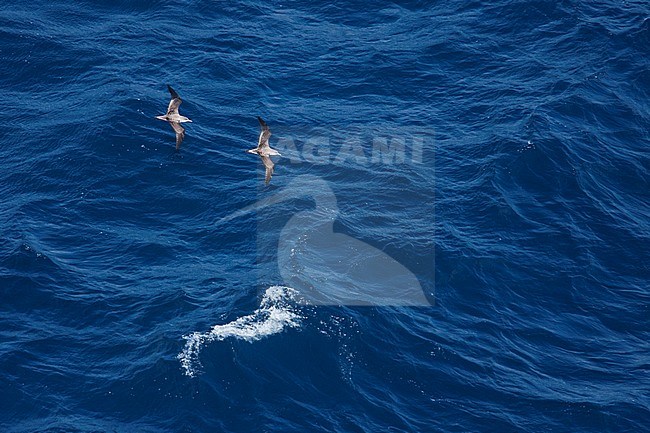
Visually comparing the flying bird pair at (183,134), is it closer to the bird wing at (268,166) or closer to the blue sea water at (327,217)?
the bird wing at (268,166)

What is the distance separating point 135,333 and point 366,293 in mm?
20416

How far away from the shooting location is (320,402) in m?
77.7

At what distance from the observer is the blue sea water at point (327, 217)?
258ft

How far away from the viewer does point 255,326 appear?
82.4m

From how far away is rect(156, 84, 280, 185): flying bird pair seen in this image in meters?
92.9

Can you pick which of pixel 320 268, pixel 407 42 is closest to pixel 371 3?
pixel 407 42

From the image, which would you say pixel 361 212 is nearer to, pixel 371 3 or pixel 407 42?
pixel 407 42

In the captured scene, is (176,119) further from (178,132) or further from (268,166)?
(268,166)

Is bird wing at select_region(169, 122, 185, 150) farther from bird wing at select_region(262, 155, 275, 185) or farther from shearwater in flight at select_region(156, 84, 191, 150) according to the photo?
bird wing at select_region(262, 155, 275, 185)

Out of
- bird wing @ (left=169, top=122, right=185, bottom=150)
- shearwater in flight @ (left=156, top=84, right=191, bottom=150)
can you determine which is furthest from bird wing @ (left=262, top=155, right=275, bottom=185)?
bird wing @ (left=169, top=122, right=185, bottom=150)

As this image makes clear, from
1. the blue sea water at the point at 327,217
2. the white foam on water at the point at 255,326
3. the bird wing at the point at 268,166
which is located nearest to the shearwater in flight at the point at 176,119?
the blue sea water at the point at 327,217

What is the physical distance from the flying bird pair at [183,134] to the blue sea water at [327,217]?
2.52m

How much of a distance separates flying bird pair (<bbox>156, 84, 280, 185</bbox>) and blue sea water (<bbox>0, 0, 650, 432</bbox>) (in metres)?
2.52

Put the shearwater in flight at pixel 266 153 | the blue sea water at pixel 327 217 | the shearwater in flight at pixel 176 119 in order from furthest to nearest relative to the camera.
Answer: the shearwater in flight at pixel 176 119 < the shearwater in flight at pixel 266 153 < the blue sea water at pixel 327 217
